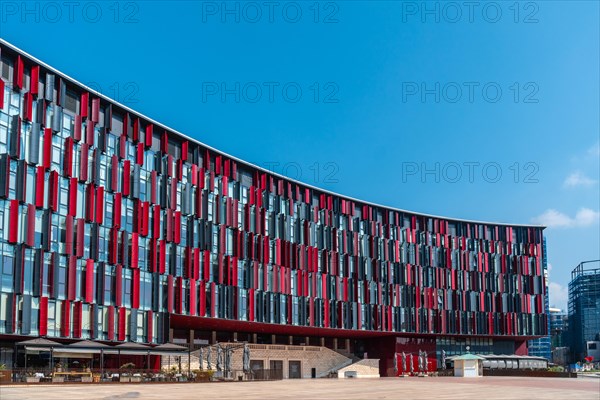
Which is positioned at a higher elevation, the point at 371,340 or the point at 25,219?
the point at 25,219

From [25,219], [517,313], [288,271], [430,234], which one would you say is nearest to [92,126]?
[25,219]

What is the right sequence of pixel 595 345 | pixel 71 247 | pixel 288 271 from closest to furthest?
pixel 71 247 → pixel 288 271 → pixel 595 345

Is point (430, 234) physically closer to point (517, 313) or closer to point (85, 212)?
point (517, 313)

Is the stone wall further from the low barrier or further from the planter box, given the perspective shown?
the planter box

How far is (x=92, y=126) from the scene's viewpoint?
2721 inches

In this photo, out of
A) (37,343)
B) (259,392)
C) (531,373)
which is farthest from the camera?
(531,373)

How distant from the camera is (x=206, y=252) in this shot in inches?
3204

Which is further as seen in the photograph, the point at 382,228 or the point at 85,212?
the point at 382,228

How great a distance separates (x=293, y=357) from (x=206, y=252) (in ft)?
78.4

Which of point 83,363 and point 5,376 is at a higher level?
point 5,376

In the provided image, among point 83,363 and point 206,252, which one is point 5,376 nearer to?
point 83,363

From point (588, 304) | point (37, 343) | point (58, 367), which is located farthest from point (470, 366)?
point (588, 304)

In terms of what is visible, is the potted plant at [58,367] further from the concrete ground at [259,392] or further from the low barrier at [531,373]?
the low barrier at [531,373]

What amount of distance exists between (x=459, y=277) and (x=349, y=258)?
24297 mm
